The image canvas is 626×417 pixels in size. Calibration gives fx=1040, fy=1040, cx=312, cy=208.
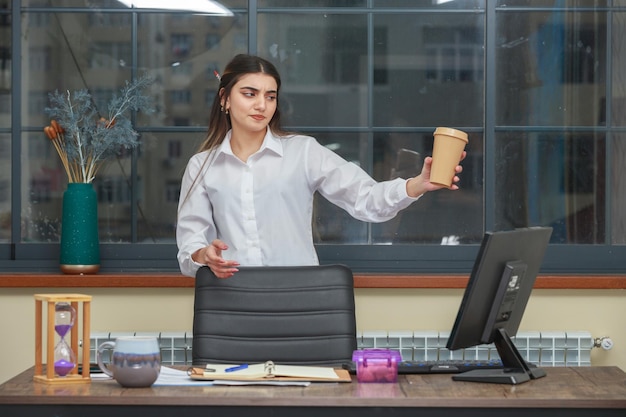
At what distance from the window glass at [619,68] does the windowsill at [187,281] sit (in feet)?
2.14

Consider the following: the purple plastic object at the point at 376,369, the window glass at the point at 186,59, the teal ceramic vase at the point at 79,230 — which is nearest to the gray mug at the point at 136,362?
the purple plastic object at the point at 376,369

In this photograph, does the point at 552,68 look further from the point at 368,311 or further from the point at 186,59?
the point at 186,59

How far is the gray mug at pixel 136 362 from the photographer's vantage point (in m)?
2.19

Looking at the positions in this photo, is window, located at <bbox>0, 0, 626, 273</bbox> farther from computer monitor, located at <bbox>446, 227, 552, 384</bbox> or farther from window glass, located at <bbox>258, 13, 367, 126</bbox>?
computer monitor, located at <bbox>446, 227, 552, 384</bbox>

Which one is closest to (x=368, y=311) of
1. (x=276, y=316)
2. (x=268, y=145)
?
(x=268, y=145)

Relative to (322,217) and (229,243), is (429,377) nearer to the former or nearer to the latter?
(229,243)

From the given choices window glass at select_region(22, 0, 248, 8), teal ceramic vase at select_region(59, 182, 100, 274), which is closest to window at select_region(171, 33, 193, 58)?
window glass at select_region(22, 0, 248, 8)

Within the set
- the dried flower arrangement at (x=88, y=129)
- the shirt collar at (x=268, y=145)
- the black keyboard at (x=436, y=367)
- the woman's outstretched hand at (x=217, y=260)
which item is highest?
the dried flower arrangement at (x=88, y=129)

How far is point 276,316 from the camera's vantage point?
276 centimetres

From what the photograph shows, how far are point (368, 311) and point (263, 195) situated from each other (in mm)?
846

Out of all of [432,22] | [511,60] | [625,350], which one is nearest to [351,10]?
[432,22]

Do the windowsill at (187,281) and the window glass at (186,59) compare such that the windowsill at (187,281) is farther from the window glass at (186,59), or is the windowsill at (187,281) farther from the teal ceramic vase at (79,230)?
the window glass at (186,59)

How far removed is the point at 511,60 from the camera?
3.98 meters

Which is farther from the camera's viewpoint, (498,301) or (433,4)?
(433,4)
